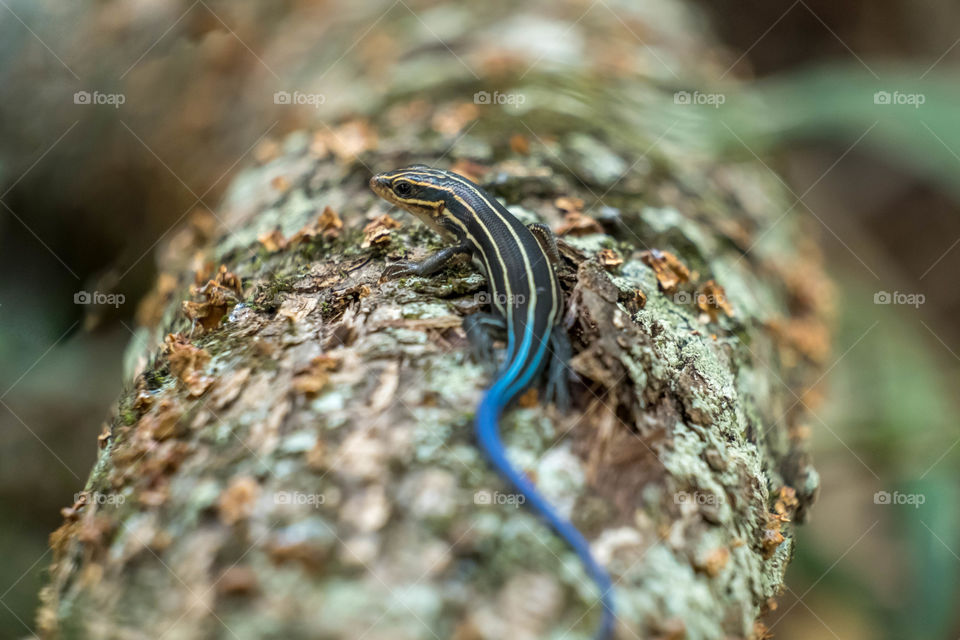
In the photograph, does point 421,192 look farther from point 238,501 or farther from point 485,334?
point 238,501

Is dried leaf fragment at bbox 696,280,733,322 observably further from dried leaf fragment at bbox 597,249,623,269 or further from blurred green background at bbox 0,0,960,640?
blurred green background at bbox 0,0,960,640

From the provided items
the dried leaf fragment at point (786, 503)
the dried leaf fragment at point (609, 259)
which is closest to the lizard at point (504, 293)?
the dried leaf fragment at point (609, 259)

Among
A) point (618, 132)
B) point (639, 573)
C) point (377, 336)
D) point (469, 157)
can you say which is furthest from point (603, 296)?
point (618, 132)

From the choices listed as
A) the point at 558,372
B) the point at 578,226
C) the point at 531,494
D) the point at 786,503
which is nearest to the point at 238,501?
the point at 531,494

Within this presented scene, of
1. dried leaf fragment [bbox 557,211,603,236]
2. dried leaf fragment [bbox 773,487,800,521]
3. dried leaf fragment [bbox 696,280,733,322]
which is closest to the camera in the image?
dried leaf fragment [bbox 773,487,800,521]

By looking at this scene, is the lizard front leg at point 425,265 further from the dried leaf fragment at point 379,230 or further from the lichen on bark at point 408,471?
the dried leaf fragment at point 379,230

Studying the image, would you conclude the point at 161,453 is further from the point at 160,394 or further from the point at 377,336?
the point at 377,336

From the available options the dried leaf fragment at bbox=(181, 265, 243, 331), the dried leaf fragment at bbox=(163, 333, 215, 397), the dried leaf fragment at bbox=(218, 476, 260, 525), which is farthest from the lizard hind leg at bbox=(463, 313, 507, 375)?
the dried leaf fragment at bbox=(181, 265, 243, 331)
